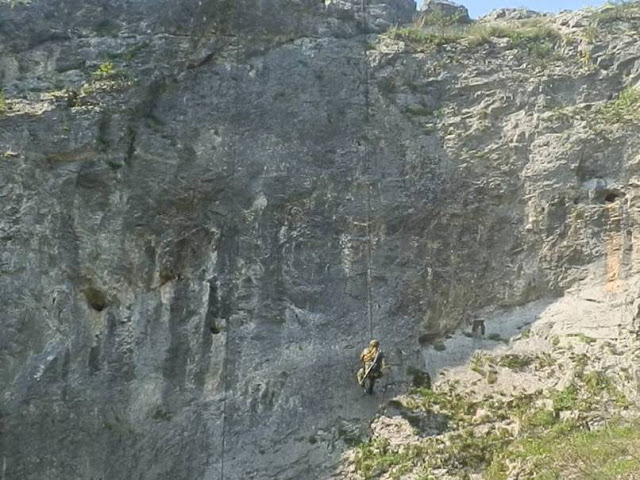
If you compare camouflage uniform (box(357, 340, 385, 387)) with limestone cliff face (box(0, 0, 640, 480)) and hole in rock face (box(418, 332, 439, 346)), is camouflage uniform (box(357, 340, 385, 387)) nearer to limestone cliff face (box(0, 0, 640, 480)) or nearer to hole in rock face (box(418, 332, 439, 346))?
limestone cliff face (box(0, 0, 640, 480))

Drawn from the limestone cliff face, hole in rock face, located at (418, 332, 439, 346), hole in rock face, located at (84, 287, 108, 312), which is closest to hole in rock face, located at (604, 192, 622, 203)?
the limestone cliff face

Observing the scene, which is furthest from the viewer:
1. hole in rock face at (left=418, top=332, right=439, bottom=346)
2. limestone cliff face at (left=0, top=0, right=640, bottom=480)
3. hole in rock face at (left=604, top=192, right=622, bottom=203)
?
hole in rock face at (left=604, top=192, right=622, bottom=203)

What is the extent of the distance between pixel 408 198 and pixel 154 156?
4425 mm

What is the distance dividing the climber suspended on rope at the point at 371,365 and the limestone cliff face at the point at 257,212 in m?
0.36

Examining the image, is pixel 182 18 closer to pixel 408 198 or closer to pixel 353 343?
pixel 408 198

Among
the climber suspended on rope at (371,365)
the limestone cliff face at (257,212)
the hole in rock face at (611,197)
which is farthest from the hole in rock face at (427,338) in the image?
the hole in rock face at (611,197)

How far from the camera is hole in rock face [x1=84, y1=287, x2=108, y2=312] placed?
Result: 1500 cm

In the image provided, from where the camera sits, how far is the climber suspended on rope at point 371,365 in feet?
46.0

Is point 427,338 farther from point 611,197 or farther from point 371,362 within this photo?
point 611,197

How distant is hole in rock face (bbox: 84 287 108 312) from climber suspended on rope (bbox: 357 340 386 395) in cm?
425

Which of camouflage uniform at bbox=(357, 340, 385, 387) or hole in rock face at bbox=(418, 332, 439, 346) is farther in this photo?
hole in rock face at bbox=(418, 332, 439, 346)

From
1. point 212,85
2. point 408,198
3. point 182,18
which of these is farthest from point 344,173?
point 182,18

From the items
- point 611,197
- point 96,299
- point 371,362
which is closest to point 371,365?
point 371,362

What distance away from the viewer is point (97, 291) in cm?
1501
